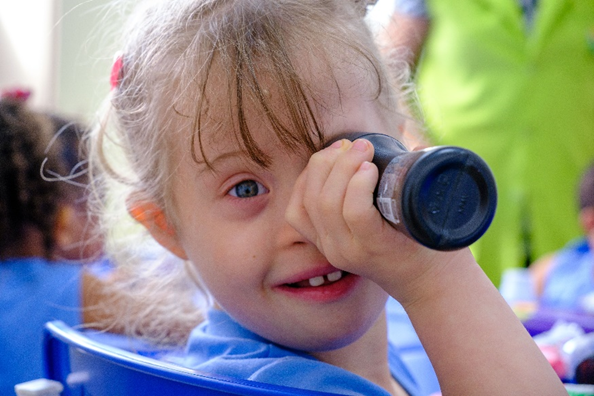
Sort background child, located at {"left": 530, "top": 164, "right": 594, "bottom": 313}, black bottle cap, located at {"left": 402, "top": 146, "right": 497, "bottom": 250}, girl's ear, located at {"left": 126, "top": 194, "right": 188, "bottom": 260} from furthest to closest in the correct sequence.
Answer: background child, located at {"left": 530, "top": 164, "right": 594, "bottom": 313}, girl's ear, located at {"left": 126, "top": 194, "right": 188, "bottom": 260}, black bottle cap, located at {"left": 402, "top": 146, "right": 497, "bottom": 250}

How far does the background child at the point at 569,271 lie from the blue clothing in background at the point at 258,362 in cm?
139

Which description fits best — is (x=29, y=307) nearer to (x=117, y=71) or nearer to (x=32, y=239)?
(x=32, y=239)

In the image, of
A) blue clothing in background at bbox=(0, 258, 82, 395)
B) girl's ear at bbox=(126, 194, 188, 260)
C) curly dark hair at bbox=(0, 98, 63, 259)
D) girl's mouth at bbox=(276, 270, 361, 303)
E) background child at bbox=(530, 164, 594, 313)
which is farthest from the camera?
background child at bbox=(530, 164, 594, 313)

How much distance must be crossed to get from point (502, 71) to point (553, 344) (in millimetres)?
1067

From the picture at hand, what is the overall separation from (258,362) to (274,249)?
0.12 metres

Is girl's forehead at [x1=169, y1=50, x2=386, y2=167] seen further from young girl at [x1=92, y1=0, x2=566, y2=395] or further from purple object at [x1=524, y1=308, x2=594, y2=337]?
purple object at [x1=524, y1=308, x2=594, y2=337]

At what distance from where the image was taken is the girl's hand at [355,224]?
0.54m

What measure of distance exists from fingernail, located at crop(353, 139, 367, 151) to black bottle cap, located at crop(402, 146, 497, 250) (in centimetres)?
11

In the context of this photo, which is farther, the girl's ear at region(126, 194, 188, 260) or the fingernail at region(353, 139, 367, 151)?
the girl's ear at region(126, 194, 188, 260)

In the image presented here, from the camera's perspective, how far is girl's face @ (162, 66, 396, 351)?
654mm

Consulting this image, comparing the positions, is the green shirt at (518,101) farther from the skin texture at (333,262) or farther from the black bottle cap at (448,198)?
the black bottle cap at (448,198)

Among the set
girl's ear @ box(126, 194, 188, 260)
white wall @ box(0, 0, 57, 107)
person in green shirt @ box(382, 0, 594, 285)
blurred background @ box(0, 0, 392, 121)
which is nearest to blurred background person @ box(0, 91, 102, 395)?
girl's ear @ box(126, 194, 188, 260)

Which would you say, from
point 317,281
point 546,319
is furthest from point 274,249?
point 546,319

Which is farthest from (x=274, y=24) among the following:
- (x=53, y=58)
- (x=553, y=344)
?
(x=53, y=58)
